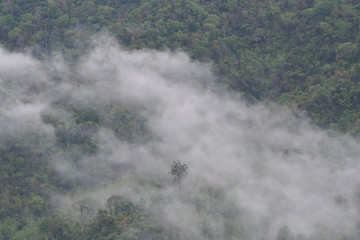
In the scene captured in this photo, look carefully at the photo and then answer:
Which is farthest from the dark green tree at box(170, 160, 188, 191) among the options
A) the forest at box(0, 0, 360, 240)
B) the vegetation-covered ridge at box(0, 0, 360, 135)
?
the vegetation-covered ridge at box(0, 0, 360, 135)

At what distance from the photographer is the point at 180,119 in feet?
188

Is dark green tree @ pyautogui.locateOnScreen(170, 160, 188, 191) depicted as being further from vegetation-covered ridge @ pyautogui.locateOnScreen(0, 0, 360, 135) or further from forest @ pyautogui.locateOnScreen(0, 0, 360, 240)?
vegetation-covered ridge @ pyautogui.locateOnScreen(0, 0, 360, 135)

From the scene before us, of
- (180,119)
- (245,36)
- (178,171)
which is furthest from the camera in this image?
(245,36)

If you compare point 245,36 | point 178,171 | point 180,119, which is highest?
point 245,36

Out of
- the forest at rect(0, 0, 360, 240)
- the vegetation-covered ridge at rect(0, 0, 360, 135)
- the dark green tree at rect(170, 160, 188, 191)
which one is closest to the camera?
the forest at rect(0, 0, 360, 240)

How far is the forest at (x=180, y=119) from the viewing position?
46.4 metres

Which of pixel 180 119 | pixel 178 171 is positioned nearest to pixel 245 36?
pixel 180 119

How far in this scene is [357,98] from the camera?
5044cm

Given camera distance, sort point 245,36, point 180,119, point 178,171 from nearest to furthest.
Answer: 1. point 178,171
2. point 180,119
3. point 245,36

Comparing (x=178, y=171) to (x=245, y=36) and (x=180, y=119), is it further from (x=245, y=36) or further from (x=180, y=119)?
(x=245, y=36)

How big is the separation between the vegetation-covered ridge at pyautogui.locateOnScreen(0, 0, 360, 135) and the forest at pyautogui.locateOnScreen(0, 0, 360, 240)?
0.14 metres

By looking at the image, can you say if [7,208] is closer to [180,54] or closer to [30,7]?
[180,54]

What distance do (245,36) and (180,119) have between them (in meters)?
10.7

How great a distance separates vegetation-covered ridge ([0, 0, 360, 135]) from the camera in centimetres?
5316
